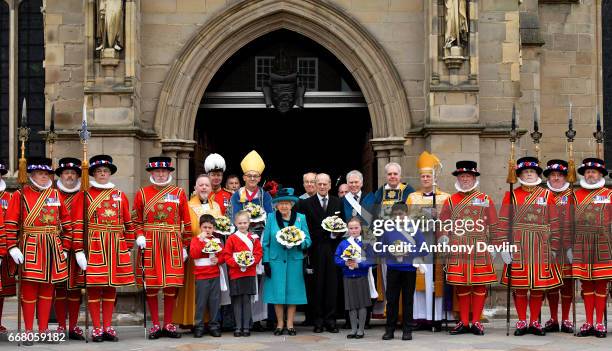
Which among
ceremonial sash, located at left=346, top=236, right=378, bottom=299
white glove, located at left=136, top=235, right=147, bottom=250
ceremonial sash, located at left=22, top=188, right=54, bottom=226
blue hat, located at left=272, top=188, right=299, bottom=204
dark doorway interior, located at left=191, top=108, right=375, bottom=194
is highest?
dark doorway interior, located at left=191, top=108, right=375, bottom=194

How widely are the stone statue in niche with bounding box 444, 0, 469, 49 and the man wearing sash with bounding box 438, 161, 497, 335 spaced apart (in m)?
2.89

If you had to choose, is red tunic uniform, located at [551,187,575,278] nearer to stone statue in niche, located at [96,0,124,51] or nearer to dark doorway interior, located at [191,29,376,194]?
dark doorway interior, located at [191,29,376,194]

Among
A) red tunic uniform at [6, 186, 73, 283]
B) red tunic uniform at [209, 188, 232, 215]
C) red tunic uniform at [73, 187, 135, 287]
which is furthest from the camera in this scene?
red tunic uniform at [209, 188, 232, 215]

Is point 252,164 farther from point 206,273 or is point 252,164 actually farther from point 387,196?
point 387,196

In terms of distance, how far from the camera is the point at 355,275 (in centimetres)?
1269

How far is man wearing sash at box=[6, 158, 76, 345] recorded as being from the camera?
39.0ft

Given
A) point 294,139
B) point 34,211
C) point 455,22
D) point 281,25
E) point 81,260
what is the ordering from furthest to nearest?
point 294,139
point 281,25
point 455,22
point 81,260
point 34,211

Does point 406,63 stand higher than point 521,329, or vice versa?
point 406,63

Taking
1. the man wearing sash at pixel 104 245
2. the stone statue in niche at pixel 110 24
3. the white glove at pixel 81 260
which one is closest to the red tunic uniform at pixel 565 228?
the man wearing sash at pixel 104 245

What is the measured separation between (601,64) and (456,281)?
28.0ft

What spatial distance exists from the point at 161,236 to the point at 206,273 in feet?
2.22

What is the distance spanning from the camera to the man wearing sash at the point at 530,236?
12500 millimetres

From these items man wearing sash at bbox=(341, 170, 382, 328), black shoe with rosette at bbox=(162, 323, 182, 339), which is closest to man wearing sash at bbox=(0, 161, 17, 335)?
black shoe with rosette at bbox=(162, 323, 182, 339)

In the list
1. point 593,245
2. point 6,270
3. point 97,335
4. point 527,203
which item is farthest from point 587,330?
point 6,270
